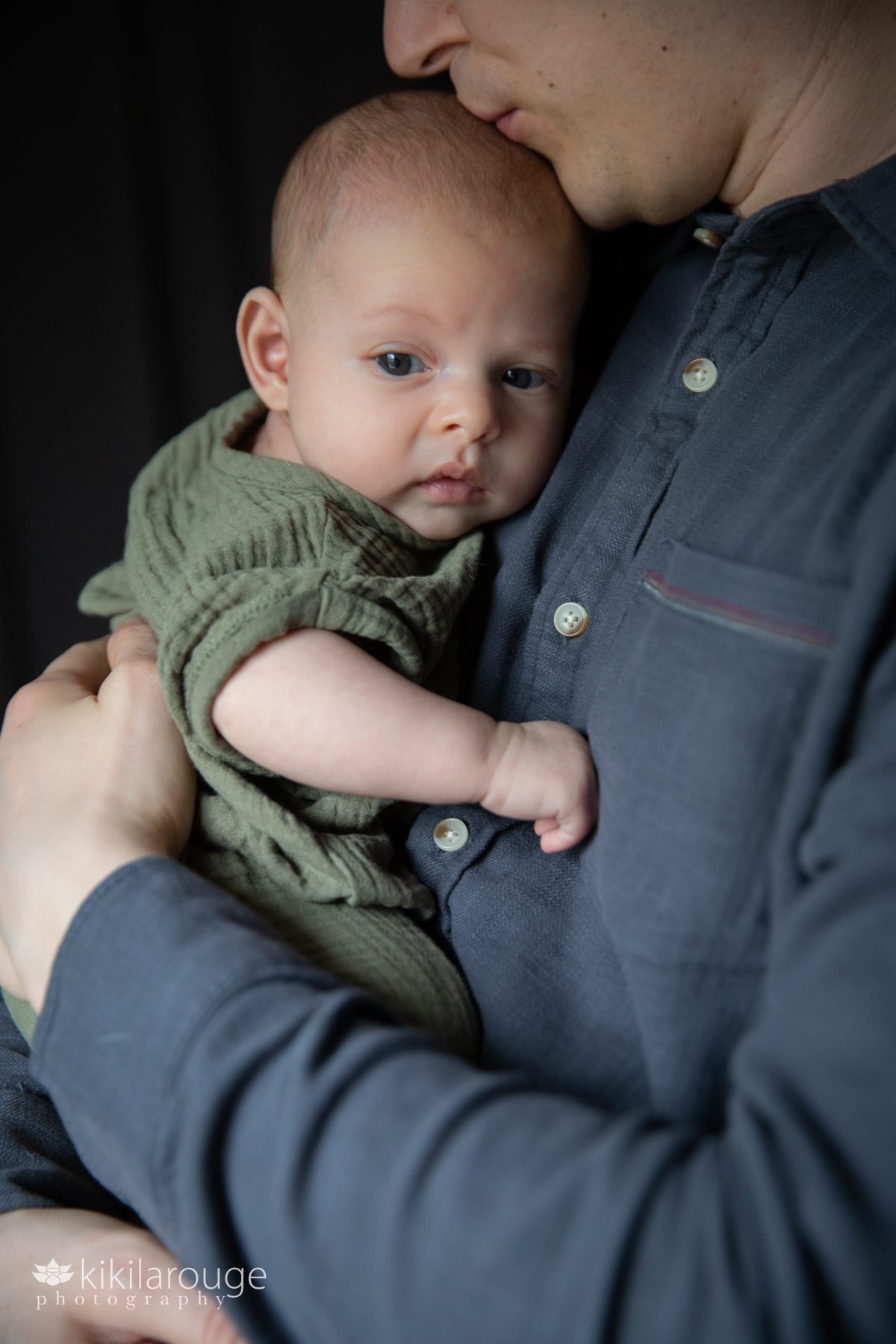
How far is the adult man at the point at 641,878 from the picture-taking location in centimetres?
52

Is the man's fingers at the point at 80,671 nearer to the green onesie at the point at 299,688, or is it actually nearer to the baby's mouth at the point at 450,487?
the green onesie at the point at 299,688

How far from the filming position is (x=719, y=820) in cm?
66

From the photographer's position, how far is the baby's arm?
2.78 ft

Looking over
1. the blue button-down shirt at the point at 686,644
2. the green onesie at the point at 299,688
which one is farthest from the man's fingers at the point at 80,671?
the blue button-down shirt at the point at 686,644

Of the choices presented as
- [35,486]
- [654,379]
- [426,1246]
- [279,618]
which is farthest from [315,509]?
[35,486]

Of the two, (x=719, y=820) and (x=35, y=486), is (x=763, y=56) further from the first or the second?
(x=35, y=486)

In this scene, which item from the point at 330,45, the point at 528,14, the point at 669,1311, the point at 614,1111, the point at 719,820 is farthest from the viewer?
the point at 330,45

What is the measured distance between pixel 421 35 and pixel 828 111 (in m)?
0.41

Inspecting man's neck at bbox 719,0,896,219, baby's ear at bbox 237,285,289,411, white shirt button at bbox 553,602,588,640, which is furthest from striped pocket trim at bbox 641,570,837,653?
baby's ear at bbox 237,285,289,411

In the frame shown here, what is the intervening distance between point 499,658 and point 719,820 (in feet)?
1.26

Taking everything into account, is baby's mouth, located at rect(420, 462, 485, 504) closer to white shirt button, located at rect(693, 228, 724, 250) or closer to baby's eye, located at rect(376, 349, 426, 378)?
baby's eye, located at rect(376, 349, 426, 378)

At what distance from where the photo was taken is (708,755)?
68cm

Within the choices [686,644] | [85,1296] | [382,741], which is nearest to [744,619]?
[686,644]

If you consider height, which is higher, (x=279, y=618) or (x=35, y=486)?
(x=279, y=618)
